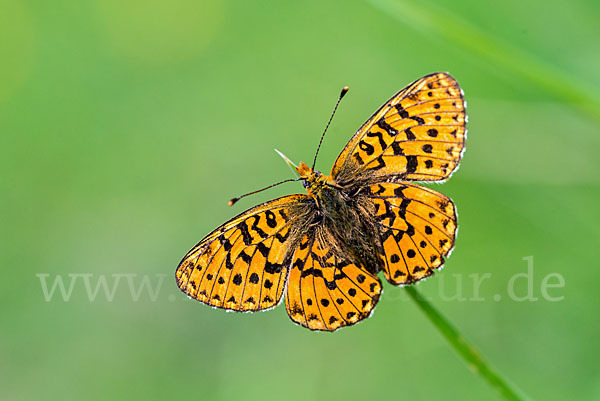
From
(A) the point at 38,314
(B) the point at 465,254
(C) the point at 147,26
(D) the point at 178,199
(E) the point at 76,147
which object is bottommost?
(B) the point at 465,254

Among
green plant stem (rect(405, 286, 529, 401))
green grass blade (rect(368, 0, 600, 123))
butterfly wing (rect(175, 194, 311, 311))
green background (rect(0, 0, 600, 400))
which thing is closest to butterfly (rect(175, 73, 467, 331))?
butterfly wing (rect(175, 194, 311, 311))

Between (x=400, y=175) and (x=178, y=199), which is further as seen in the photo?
(x=178, y=199)

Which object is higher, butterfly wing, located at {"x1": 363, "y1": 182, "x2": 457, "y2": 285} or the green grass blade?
the green grass blade

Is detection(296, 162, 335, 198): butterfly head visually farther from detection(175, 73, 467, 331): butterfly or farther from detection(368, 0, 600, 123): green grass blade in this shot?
detection(368, 0, 600, 123): green grass blade

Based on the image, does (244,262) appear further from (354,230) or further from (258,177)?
(258,177)

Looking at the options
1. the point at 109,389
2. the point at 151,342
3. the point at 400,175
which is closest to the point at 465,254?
the point at 400,175

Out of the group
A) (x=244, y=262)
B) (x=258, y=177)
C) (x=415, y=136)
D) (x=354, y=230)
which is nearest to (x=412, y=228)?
(x=354, y=230)

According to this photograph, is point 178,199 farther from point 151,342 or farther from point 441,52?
point 441,52

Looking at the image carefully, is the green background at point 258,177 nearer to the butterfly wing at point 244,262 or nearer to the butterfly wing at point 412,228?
the butterfly wing at point 412,228
